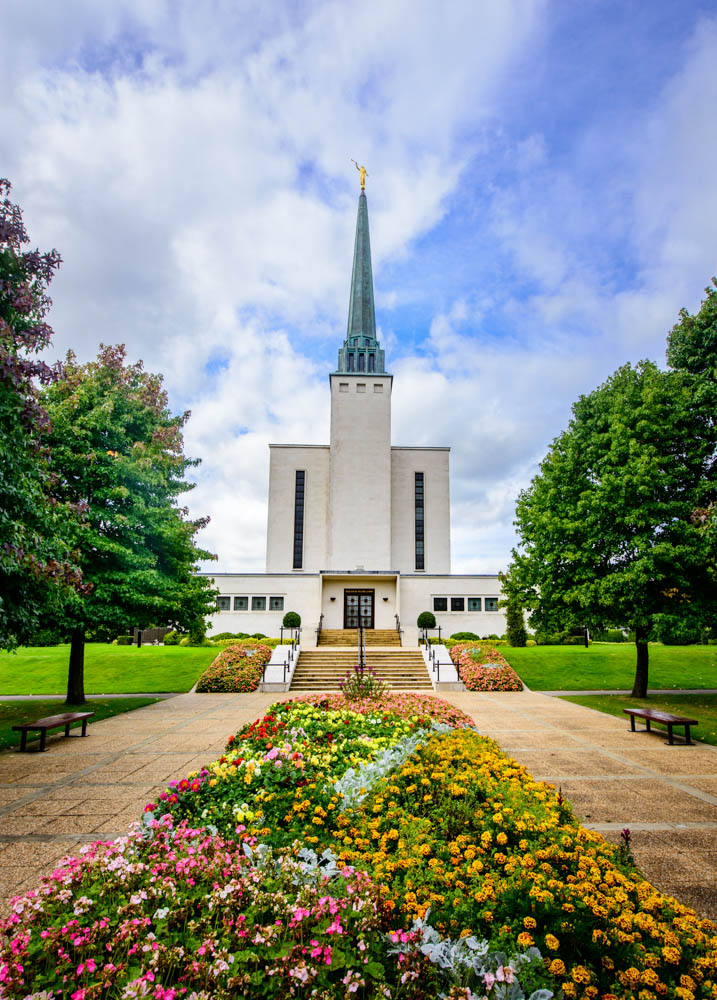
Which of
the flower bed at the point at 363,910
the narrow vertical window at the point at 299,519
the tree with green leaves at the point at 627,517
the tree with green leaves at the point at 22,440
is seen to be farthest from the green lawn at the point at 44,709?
the narrow vertical window at the point at 299,519

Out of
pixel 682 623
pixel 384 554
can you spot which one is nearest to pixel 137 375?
pixel 682 623

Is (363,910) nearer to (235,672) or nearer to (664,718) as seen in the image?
(664,718)

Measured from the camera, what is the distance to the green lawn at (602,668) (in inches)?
720

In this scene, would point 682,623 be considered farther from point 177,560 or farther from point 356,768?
point 177,560

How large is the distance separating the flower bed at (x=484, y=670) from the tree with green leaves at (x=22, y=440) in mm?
14348

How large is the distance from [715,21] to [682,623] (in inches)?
452

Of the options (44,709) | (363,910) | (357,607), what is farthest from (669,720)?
(357,607)

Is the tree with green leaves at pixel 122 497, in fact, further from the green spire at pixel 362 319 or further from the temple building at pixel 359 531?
the green spire at pixel 362 319

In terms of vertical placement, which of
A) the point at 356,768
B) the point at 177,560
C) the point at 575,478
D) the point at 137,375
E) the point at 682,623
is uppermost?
the point at 137,375

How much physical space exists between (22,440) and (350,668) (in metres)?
14.0

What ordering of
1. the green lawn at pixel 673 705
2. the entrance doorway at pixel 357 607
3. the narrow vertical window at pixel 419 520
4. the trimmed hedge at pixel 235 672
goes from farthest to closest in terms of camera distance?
the narrow vertical window at pixel 419 520, the entrance doorway at pixel 357 607, the trimmed hedge at pixel 235 672, the green lawn at pixel 673 705

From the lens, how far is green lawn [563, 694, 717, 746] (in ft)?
36.5

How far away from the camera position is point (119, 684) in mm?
18172

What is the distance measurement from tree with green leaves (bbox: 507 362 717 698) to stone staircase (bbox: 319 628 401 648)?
11695mm
